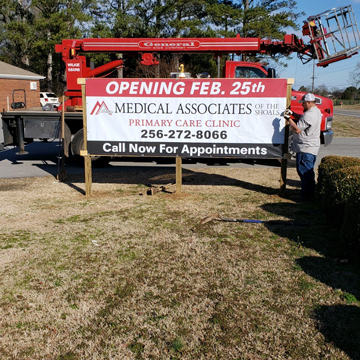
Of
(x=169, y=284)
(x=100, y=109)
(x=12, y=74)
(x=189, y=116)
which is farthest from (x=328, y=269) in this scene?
(x=12, y=74)

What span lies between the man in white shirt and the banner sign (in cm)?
31

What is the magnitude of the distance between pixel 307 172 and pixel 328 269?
3245mm

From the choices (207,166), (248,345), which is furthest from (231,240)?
(207,166)

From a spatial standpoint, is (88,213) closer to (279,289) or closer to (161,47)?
(279,289)

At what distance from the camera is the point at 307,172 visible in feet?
25.2

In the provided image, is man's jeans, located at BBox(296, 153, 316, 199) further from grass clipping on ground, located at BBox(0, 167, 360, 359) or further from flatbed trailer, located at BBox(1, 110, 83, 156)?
flatbed trailer, located at BBox(1, 110, 83, 156)

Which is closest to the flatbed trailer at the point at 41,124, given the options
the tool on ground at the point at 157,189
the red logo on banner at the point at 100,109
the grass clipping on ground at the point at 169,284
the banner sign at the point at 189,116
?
the red logo on banner at the point at 100,109

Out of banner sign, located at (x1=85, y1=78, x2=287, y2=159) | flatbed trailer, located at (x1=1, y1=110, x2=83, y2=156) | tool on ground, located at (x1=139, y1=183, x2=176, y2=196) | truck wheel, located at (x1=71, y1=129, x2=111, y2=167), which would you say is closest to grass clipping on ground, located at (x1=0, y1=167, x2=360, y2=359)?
tool on ground, located at (x1=139, y1=183, x2=176, y2=196)

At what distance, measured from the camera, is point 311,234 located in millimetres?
5887

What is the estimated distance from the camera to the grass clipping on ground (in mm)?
3375

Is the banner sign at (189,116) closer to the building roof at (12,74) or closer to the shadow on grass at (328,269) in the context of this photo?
the shadow on grass at (328,269)

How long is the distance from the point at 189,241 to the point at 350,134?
1833 centimetres

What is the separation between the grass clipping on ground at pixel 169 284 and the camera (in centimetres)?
338

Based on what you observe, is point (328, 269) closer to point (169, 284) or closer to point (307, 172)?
point (169, 284)
